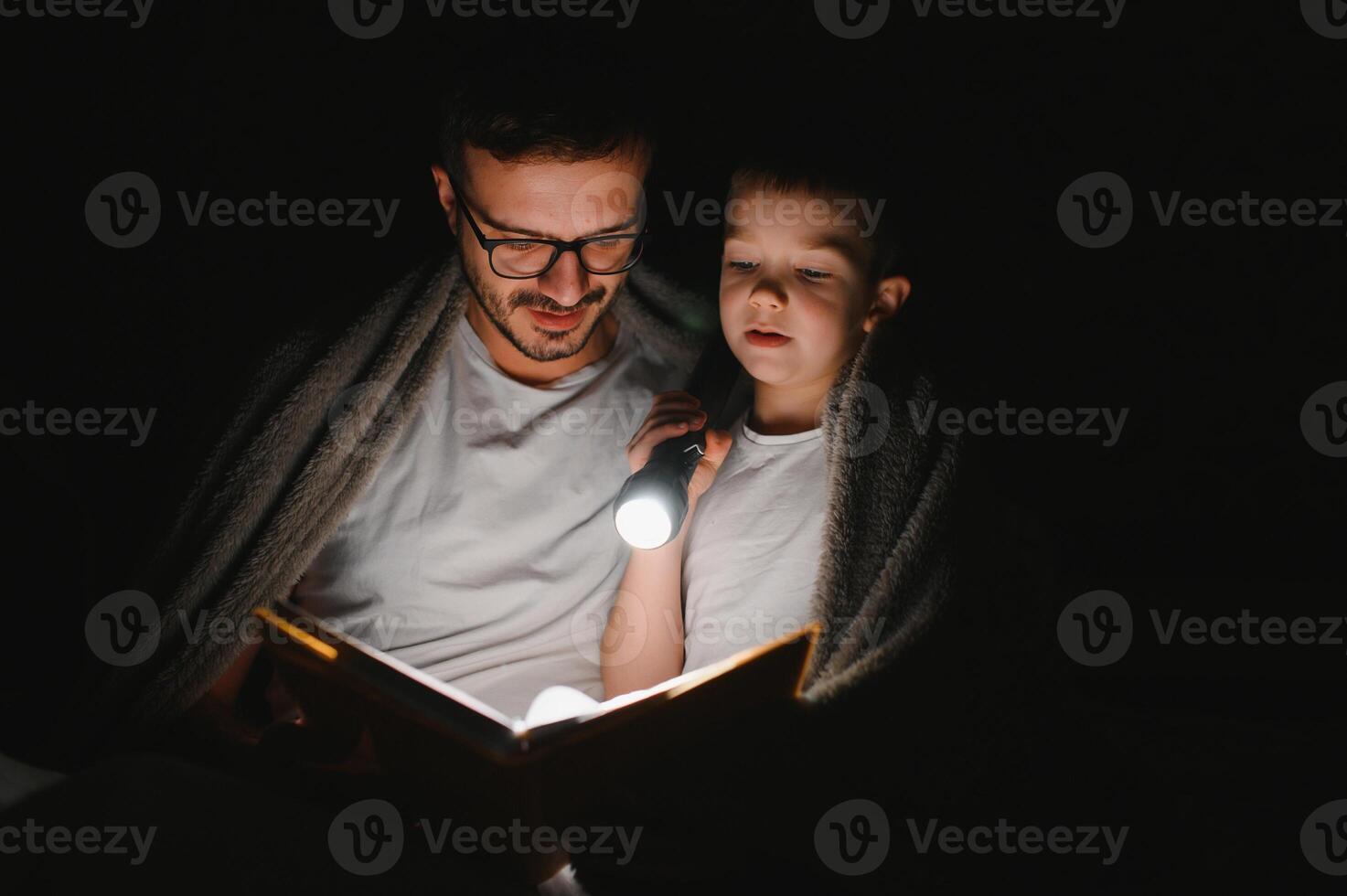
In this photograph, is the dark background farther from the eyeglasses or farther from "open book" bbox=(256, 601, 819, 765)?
"open book" bbox=(256, 601, 819, 765)

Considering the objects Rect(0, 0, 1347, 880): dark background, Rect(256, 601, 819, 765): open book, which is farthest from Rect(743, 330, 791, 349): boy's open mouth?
Rect(256, 601, 819, 765): open book

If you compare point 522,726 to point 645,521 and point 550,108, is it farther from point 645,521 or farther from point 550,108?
point 550,108

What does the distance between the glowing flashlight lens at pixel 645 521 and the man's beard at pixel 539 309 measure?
45 centimetres

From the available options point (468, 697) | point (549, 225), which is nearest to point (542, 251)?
point (549, 225)

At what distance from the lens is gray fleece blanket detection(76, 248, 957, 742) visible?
1400 millimetres

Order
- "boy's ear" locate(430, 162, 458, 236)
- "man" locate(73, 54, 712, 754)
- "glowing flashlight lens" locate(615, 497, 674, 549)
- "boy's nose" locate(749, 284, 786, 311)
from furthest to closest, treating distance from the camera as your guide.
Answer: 1. "boy's ear" locate(430, 162, 458, 236)
2. "man" locate(73, 54, 712, 754)
3. "boy's nose" locate(749, 284, 786, 311)
4. "glowing flashlight lens" locate(615, 497, 674, 549)

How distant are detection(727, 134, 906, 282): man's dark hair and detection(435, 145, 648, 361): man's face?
20cm

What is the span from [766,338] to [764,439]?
0.62 feet

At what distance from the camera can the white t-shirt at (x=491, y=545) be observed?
167cm

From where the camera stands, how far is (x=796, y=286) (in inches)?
59.1

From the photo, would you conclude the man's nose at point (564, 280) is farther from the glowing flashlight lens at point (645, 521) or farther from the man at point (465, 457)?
the glowing flashlight lens at point (645, 521)

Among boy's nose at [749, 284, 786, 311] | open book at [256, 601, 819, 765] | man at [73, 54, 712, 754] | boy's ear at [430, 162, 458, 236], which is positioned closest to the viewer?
open book at [256, 601, 819, 765]

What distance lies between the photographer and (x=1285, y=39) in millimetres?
1583

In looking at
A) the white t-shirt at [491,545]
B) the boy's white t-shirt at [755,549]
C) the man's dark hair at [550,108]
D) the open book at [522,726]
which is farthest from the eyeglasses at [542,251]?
the open book at [522,726]
